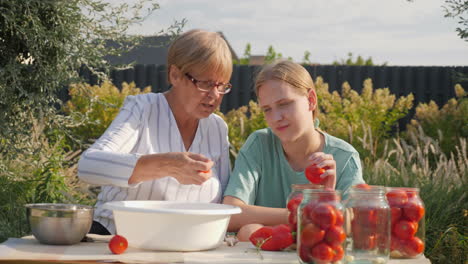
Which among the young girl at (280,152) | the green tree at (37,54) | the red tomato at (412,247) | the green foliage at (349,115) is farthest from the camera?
the green foliage at (349,115)

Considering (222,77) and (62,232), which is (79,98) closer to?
(222,77)

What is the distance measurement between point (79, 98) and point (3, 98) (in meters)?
4.96

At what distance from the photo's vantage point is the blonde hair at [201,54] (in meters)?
2.97

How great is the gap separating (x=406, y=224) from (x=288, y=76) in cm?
97

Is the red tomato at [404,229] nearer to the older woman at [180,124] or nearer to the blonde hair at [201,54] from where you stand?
the older woman at [180,124]

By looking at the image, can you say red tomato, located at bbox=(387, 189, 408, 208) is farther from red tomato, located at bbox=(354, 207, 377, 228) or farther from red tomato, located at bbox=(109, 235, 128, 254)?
red tomato, located at bbox=(109, 235, 128, 254)

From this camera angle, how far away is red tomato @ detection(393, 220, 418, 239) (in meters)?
2.15

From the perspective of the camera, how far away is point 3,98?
15.3ft

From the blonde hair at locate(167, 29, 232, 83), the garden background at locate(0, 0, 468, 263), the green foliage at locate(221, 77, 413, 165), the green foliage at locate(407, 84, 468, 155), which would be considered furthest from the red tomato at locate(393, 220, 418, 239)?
the green foliage at locate(407, 84, 468, 155)

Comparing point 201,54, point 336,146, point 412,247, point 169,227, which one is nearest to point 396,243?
point 412,247

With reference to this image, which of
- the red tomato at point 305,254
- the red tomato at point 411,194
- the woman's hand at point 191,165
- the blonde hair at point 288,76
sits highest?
the blonde hair at point 288,76

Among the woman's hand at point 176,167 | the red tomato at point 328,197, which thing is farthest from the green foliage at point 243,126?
the red tomato at point 328,197

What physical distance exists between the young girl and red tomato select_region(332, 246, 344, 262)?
778mm

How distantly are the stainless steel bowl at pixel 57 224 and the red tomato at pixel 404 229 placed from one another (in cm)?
109
